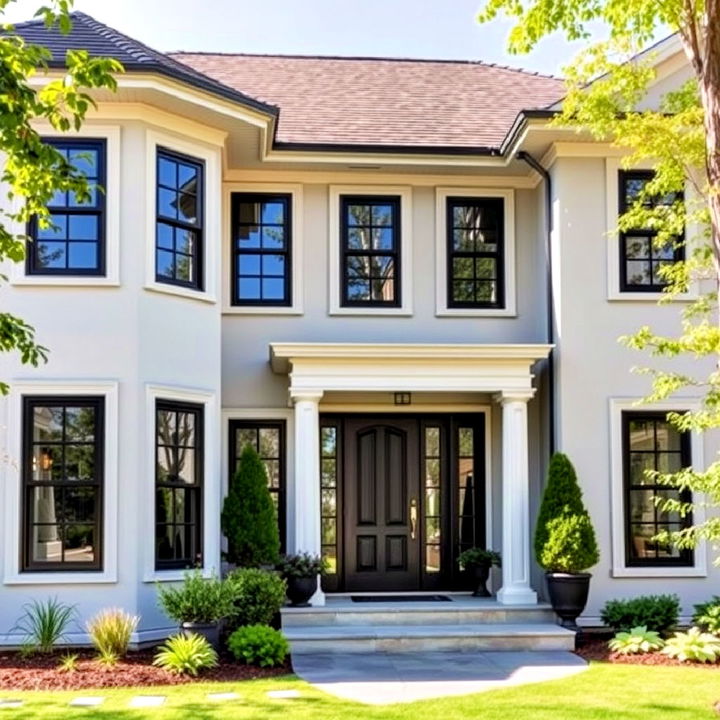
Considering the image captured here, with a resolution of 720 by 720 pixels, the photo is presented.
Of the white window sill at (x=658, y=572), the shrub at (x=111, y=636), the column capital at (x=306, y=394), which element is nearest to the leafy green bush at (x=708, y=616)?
the white window sill at (x=658, y=572)

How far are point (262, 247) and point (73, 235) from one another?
9.41 ft

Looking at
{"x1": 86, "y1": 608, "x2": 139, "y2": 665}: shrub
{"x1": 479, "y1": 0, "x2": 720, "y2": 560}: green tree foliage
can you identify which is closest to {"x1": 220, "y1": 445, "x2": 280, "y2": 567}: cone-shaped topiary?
{"x1": 86, "y1": 608, "x2": 139, "y2": 665}: shrub

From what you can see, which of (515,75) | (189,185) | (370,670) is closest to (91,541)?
(370,670)

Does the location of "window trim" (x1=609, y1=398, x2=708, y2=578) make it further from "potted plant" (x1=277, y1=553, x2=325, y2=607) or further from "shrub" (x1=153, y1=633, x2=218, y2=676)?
"shrub" (x1=153, y1=633, x2=218, y2=676)

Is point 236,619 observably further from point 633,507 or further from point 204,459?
point 633,507

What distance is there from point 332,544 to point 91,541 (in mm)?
3507

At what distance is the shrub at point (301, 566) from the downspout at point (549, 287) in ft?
10.4

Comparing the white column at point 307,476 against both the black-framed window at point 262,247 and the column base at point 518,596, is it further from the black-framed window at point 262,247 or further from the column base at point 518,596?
the column base at point 518,596

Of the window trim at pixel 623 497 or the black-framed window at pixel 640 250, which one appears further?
the black-framed window at pixel 640 250

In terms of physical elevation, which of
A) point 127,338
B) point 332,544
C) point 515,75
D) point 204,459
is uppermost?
point 515,75

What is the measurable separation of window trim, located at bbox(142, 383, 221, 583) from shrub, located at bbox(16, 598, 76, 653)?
872 millimetres

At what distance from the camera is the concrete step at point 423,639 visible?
10438 millimetres

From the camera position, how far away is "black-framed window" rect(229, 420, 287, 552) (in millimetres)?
12898

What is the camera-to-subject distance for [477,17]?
350 inches
